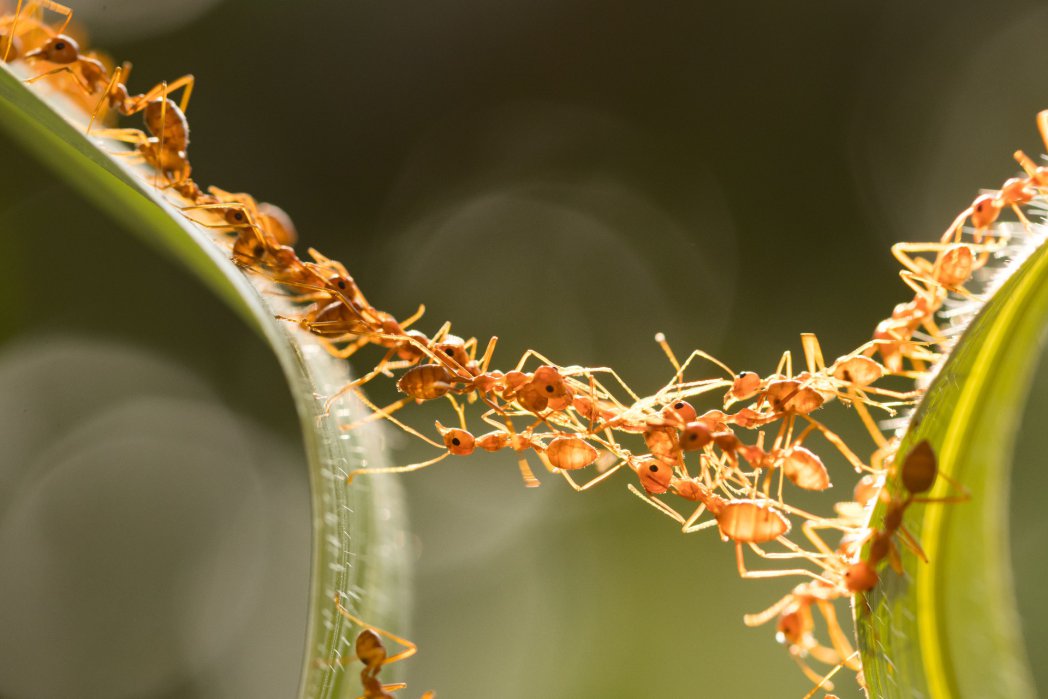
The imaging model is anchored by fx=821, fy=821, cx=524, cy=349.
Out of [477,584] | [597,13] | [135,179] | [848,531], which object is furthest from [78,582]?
[597,13]

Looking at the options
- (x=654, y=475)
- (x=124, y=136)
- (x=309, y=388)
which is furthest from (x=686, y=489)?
(x=124, y=136)

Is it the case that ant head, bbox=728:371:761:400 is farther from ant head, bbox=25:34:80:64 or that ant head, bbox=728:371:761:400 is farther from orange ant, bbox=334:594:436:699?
ant head, bbox=25:34:80:64

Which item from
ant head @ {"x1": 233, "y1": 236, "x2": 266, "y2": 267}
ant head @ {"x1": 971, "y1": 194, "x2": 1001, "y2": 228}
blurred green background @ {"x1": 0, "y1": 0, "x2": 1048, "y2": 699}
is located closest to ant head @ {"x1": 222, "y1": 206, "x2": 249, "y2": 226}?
ant head @ {"x1": 233, "y1": 236, "x2": 266, "y2": 267}

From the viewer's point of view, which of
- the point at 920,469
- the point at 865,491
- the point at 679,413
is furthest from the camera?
the point at 679,413

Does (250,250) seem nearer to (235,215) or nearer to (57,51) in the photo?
(235,215)

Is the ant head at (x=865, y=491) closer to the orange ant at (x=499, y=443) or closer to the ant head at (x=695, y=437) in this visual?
the ant head at (x=695, y=437)

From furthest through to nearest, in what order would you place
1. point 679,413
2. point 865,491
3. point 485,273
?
point 485,273, point 679,413, point 865,491
